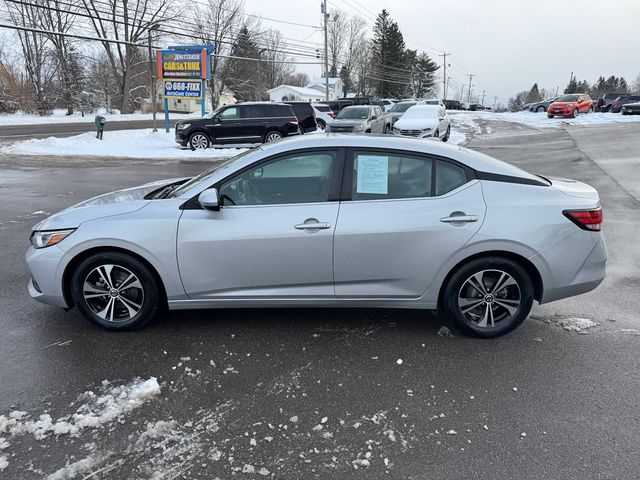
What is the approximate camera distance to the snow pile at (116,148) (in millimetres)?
19406

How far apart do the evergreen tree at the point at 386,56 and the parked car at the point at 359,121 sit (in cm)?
6443

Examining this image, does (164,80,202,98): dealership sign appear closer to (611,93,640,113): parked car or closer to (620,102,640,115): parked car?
(620,102,640,115): parked car

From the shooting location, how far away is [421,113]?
20594 millimetres

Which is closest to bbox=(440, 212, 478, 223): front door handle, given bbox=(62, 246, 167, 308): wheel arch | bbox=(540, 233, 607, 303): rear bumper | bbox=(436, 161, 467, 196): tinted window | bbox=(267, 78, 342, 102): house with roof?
bbox=(436, 161, 467, 196): tinted window

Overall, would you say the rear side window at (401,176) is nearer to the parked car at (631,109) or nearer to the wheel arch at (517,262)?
the wheel arch at (517,262)

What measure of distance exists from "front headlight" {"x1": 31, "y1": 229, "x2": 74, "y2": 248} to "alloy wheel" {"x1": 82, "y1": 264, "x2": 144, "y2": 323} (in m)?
0.36

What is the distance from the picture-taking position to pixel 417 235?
143 inches

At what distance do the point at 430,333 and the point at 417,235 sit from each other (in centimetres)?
90

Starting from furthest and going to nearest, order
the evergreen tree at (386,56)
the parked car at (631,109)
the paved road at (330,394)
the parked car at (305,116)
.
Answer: the evergreen tree at (386,56), the parked car at (631,109), the parked car at (305,116), the paved road at (330,394)

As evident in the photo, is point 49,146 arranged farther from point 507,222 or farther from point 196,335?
point 507,222

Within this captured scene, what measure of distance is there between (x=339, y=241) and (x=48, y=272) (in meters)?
2.33

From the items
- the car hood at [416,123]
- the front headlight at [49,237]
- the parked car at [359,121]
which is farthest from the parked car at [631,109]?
Result: the front headlight at [49,237]

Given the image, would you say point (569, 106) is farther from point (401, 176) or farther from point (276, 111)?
point (401, 176)

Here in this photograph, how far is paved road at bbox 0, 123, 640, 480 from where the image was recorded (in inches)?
99.8
